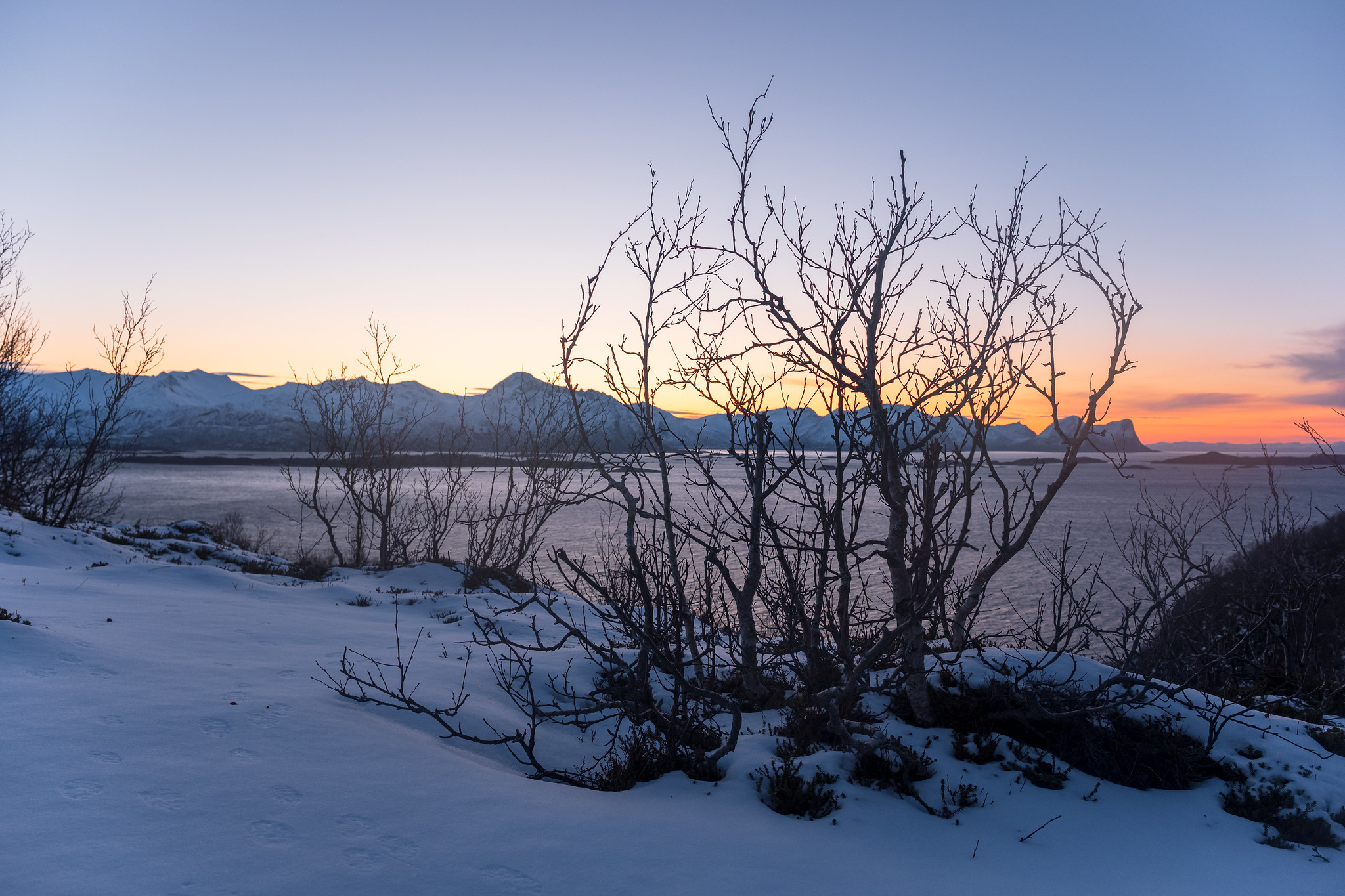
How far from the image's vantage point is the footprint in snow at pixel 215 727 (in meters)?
4.43

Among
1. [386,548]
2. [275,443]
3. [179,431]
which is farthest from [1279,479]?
[179,431]

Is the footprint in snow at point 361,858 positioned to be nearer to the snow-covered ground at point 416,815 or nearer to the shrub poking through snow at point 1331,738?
the snow-covered ground at point 416,815

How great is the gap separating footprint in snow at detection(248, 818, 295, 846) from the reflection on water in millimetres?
10058

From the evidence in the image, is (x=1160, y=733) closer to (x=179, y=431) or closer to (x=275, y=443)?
(x=275, y=443)

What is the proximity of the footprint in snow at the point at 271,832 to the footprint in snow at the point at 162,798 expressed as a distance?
454 mm

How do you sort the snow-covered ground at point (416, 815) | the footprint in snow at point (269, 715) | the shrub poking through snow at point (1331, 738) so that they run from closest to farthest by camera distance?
1. the snow-covered ground at point (416, 815)
2. the footprint in snow at point (269, 715)
3. the shrub poking through snow at point (1331, 738)

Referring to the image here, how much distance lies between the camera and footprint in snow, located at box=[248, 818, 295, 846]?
345cm

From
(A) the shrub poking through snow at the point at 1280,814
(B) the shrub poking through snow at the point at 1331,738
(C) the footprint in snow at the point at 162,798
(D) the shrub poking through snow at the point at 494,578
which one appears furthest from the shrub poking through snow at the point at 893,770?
(D) the shrub poking through snow at the point at 494,578

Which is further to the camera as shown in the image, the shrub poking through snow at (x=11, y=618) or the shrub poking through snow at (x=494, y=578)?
the shrub poking through snow at (x=494, y=578)

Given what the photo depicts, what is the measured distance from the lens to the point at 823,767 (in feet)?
17.6

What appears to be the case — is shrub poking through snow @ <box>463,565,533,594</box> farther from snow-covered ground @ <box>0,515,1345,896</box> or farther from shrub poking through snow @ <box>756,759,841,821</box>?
shrub poking through snow @ <box>756,759,841,821</box>

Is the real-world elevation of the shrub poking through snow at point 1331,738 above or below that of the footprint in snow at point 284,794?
below

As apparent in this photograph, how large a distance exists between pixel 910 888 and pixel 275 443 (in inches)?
8235

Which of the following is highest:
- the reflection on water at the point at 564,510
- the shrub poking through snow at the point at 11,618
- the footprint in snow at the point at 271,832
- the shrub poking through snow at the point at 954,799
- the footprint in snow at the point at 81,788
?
the shrub poking through snow at the point at 11,618
